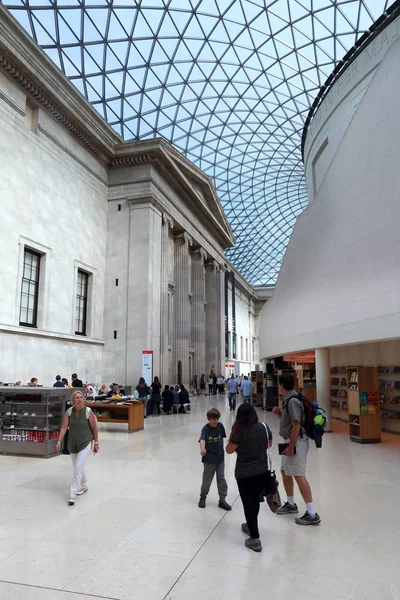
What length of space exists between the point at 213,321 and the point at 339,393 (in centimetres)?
3093

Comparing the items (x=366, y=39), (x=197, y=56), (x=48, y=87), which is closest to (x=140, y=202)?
(x=48, y=87)

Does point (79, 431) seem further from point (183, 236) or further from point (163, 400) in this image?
point (183, 236)

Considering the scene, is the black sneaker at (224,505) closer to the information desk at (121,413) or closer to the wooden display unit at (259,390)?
the information desk at (121,413)

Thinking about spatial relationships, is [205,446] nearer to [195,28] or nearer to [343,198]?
[343,198]

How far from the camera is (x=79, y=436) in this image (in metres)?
7.33

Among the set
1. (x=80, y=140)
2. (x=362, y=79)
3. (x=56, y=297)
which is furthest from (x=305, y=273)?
(x=80, y=140)

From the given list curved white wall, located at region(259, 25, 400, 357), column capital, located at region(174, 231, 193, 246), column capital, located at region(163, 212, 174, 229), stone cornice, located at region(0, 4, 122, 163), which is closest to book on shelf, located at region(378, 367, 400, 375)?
curved white wall, located at region(259, 25, 400, 357)

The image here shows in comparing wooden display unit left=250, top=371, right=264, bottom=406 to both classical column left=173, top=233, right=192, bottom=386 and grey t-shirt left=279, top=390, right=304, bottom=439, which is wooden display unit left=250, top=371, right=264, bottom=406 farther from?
grey t-shirt left=279, top=390, right=304, bottom=439

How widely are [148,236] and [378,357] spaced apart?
18.4m

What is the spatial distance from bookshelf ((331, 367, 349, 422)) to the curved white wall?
7.84 feet

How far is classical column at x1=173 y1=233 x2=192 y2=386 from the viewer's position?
120ft

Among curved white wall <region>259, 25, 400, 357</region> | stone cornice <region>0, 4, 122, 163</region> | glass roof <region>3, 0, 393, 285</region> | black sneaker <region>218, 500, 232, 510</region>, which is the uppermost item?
glass roof <region>3, 0, 393, 285</region>

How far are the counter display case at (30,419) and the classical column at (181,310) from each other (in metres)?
25.1

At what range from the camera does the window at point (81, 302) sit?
89.1ft
